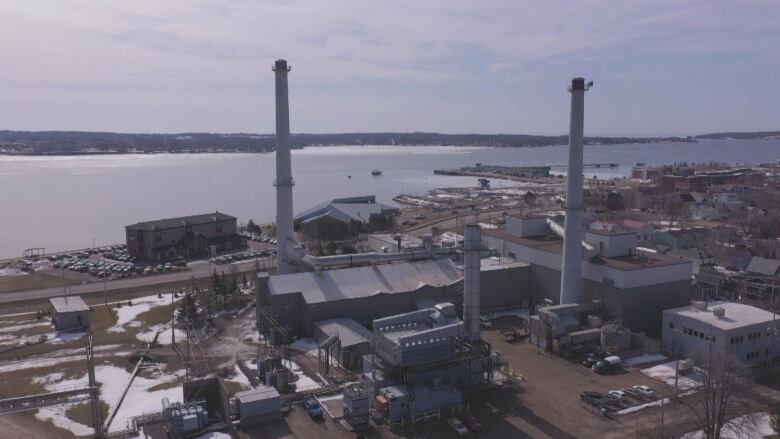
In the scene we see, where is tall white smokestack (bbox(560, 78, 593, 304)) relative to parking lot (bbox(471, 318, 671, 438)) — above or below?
above

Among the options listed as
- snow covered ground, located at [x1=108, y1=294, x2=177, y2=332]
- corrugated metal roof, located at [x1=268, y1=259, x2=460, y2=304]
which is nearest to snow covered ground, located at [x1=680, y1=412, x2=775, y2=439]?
corrugated metal roof, located at [x1=268, y1=259, x2=460, y2=304]

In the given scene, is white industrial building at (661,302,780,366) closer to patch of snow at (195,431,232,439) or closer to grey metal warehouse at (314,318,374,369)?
grey metal warehouse at (314,318,374,369)

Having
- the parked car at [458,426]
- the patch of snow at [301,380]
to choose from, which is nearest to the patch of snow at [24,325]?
the patch of snow at [301,380]

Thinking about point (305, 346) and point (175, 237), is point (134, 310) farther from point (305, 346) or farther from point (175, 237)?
point (175, 237)

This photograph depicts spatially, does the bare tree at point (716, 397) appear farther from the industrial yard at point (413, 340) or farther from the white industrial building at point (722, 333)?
the white industrial building at point (722, 333)

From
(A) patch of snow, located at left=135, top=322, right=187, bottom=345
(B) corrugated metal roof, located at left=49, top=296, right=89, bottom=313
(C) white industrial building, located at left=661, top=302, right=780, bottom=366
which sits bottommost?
(A) patch of snow, located at left=135, top=322, right=187, bottom=345

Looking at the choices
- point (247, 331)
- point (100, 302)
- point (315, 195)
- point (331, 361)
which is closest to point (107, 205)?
point (315, 195)
